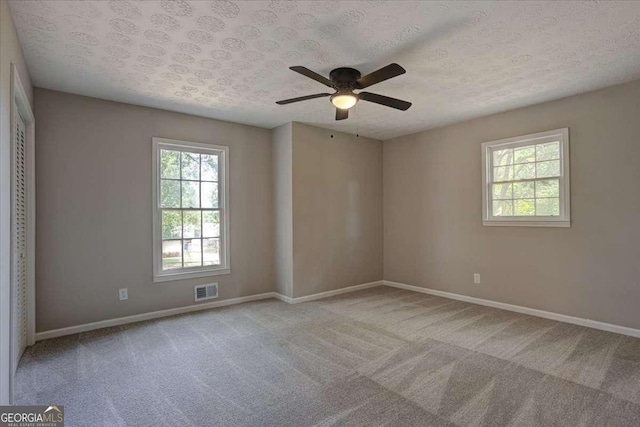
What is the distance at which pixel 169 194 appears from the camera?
14.6 ft

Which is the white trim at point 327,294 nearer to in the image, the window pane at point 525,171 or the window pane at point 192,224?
the window pane at point 192,224

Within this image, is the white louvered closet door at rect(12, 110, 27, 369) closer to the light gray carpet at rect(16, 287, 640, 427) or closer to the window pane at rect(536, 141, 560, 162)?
the light gray carpet at rect(16, 287, 640, 427)

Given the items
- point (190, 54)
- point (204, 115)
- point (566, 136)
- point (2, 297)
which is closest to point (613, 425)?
point (566, 136)

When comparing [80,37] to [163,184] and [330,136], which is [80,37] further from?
[330,136]

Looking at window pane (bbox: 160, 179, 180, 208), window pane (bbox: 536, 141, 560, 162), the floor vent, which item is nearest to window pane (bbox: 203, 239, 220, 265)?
the floor vent

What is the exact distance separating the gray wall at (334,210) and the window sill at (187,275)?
1.06 meters

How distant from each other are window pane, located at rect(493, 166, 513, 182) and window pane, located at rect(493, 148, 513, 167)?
0.06m

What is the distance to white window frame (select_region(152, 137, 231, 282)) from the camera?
428 centimetres

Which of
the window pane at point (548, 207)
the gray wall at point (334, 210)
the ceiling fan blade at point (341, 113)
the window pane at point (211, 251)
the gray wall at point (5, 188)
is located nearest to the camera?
the gray wall at point (5, 188)

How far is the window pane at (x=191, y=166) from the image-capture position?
458cm

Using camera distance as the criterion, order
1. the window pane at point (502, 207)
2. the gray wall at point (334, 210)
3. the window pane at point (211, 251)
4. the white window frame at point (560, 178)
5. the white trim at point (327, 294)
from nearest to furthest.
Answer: the white window frame at point (560, 178), the window pane at point (502, 207), the window pane at point (211, 251), the white trim at point (327, 294), the gray wall at point (334, 210)

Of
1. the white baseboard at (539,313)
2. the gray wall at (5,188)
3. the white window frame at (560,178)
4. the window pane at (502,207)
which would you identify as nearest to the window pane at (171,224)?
the gray wall at (5,188)

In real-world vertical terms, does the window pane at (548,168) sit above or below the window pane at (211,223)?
above

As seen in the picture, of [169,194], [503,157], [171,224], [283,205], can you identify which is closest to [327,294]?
[283,205]
